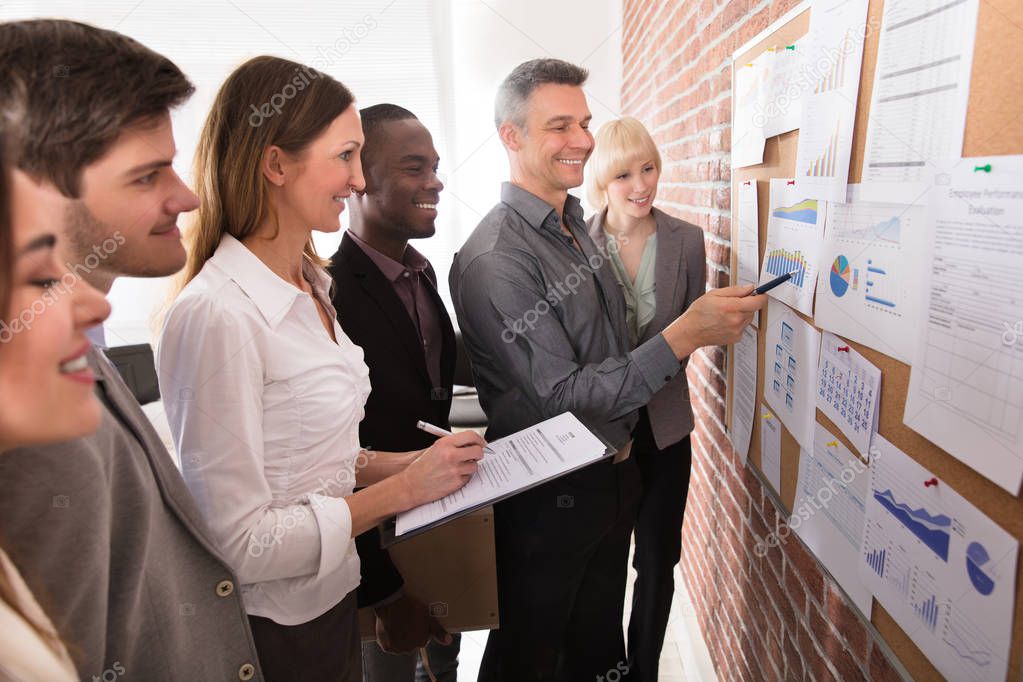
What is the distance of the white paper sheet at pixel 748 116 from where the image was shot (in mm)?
1291

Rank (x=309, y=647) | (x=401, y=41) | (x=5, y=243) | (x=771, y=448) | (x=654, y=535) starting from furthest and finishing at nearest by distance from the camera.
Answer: (x=401, y=41)
(x=654, y=535)
(x=771, y=448)
(x=309, y=647)
(x=5, y=243)

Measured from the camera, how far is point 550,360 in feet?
4.64

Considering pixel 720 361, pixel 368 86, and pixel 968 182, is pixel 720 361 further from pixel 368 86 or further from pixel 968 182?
pixel 368 86

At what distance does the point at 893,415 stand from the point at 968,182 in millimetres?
318

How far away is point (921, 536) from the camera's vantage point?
0.78 m

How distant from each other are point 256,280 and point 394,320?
1.75ft

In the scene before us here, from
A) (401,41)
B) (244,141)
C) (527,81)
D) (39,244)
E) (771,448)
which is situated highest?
(401,41)

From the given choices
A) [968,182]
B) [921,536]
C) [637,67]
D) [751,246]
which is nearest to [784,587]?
[921,536]

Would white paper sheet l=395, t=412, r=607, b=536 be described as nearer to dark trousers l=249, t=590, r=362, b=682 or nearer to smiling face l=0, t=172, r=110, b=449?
dark trousers l=249, t=590, r=362, b=682

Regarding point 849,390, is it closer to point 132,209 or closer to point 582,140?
point 582,140

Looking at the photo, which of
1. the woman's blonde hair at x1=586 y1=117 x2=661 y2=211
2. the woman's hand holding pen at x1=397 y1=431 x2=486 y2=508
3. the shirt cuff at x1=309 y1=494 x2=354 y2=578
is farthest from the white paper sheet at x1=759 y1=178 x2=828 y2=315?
the shirt cuff at x1=309 y1=494 x2=354 y2=578

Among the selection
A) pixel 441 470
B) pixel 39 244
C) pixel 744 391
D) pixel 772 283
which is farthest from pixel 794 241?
pixel 39 244

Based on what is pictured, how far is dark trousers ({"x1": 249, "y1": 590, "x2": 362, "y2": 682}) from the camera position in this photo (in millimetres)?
1010

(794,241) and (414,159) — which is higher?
(414,159)
